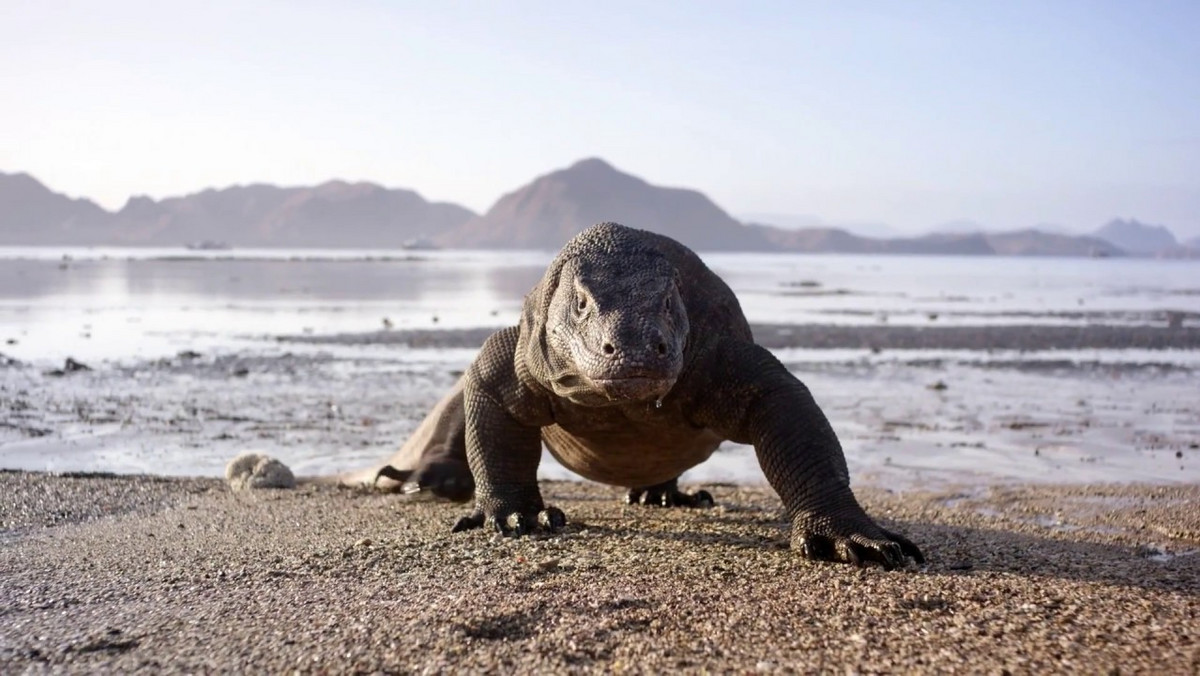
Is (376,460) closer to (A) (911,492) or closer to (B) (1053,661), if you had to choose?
(A) (911,492)

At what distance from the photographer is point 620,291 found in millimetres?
6566

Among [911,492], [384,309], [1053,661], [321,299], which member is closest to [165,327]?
[384,309]

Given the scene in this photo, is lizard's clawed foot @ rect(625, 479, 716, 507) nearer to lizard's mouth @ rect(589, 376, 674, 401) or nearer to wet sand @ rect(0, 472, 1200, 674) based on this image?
wet sand @ rect(0, 472, 1200, 674)

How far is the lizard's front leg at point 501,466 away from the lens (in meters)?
7.84

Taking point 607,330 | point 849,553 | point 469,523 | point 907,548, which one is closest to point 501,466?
point 469,523

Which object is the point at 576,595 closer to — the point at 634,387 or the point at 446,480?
the point at 634,387

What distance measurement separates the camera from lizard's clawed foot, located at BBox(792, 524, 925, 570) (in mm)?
6418

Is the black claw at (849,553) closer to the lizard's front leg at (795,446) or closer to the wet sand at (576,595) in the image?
the lizard's front leg at (795,446)

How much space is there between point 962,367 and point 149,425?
592 inches

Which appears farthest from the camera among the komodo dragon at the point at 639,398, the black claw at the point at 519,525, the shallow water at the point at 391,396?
the shallow water at the point at 391,396

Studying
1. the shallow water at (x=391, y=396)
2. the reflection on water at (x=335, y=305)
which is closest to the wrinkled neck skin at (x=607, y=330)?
the shallow water at (x=391, y=396)

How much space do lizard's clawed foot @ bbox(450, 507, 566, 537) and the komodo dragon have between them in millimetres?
11

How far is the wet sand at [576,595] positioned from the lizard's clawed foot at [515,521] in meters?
0.16

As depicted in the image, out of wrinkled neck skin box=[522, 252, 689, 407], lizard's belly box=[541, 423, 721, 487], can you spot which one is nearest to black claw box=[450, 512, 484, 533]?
lizard's belly box=[541, 423, 721, 487]
